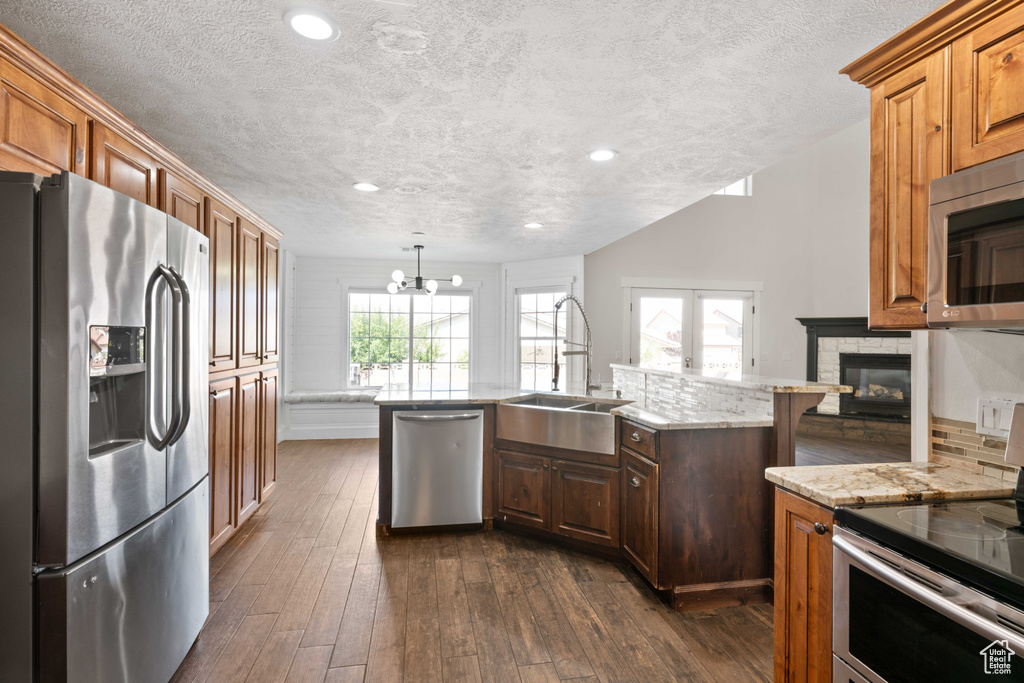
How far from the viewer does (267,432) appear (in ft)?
12.8

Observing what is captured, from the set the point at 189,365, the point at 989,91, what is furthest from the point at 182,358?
the point at 989,91

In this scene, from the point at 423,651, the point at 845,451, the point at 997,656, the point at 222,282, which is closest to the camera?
the point at 997,656

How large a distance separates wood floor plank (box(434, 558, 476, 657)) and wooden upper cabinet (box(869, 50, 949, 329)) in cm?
200

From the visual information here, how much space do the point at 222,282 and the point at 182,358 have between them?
1.23 metres

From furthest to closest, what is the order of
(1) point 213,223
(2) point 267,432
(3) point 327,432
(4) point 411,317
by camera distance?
1. (4) point 411,317
2. (3) point 327,432
3. (2) point 267,432
4. (1) point 213,223

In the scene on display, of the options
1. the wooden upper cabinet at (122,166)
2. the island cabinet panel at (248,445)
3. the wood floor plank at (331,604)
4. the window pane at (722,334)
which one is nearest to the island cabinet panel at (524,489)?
the wood floor plank at (331,604)

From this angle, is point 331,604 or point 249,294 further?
point 249,294

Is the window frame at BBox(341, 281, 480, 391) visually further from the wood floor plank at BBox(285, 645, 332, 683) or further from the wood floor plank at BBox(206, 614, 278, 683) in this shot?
the wood floor plank at BBox(285, 645, 332, 683)

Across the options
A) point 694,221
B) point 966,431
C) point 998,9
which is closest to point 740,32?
point 998,9

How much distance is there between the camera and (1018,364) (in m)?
1.57

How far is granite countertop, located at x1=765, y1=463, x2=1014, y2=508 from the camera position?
4.73ft

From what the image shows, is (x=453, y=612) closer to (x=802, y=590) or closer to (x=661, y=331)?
(x=802, y=590)

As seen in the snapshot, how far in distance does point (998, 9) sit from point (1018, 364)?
1.00 m

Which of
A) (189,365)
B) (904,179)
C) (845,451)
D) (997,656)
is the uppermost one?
(904,179)
